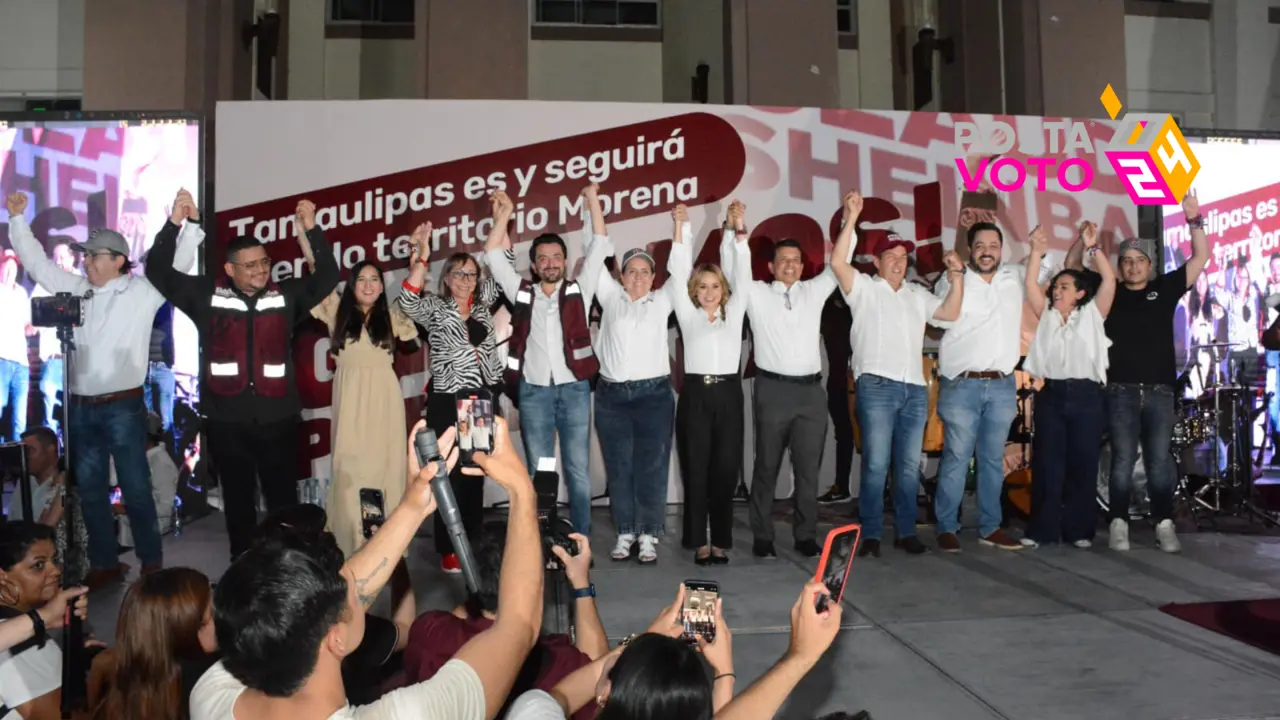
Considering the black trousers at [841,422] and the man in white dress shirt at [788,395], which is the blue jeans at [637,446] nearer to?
the man in white dress shirt at [788,395]

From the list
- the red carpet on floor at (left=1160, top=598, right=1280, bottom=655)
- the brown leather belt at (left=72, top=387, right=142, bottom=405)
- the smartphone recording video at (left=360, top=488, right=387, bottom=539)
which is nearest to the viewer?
the smartphone recording video at (left=360, top=488, right=387, bottom=539)

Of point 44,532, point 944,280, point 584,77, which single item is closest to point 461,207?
point 944,280

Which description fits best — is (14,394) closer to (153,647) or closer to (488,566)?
(153,647)

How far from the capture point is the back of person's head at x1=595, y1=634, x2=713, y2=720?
1.67 m

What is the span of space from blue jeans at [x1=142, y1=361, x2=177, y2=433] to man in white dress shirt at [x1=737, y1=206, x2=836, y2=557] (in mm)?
3302

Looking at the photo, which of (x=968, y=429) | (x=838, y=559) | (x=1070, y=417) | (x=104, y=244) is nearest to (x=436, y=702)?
(x=838, y=559)

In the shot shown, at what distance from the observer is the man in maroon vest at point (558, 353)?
18.9 ft

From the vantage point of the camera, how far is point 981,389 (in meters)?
5.95

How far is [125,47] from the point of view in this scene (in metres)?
8.80

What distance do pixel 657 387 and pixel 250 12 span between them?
7.01 metres

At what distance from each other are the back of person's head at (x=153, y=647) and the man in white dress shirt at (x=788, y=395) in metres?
3.67

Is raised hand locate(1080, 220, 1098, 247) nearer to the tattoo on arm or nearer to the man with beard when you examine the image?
the man with beard

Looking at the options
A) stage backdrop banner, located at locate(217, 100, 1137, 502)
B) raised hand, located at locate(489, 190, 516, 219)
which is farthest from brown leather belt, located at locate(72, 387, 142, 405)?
raised hand, located at locate(489, 190, 516, 219)

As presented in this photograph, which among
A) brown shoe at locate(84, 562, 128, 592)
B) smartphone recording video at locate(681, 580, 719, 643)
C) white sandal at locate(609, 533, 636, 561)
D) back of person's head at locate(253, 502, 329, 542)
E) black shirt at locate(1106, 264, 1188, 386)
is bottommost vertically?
brown shoe at locate(84, 562, 128, 592)
